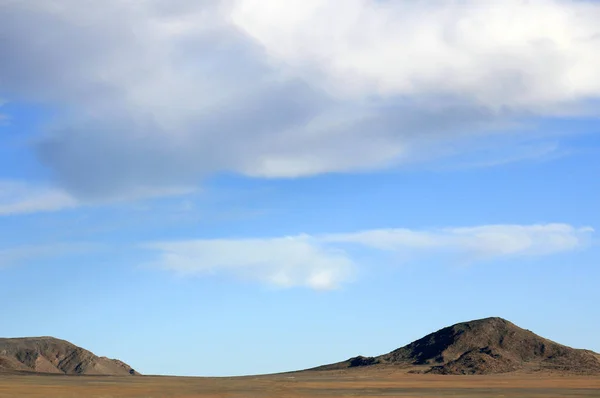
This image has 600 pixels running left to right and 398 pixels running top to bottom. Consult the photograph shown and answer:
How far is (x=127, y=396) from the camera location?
94.6m

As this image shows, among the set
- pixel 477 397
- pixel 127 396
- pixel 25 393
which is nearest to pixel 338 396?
pixel 477 397

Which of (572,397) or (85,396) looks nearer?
(85,396)

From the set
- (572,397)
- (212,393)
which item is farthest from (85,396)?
(572,397)

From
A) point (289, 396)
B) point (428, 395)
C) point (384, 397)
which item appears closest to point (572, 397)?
point (428, 395)

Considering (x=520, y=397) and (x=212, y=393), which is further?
(x=212, y=393)

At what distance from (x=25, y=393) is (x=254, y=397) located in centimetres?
2654

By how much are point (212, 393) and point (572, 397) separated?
146ft

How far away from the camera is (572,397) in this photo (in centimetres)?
9975

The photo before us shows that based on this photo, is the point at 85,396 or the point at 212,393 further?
the point at 212,393

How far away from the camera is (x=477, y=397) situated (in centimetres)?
9750

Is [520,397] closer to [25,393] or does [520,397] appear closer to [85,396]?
[85,396]

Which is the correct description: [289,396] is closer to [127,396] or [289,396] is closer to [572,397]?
[127,396]

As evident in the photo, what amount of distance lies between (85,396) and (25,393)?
7690 millimetres

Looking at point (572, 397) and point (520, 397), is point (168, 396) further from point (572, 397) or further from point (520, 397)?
point (572, 397)
